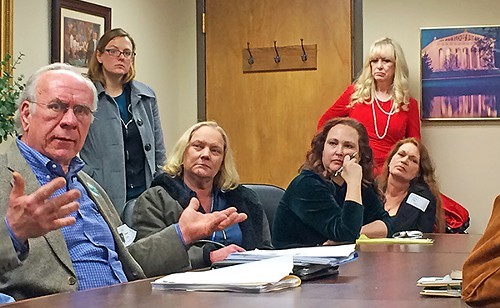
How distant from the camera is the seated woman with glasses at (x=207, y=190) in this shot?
10.8 feet

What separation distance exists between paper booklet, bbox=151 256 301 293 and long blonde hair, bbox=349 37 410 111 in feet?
12.0

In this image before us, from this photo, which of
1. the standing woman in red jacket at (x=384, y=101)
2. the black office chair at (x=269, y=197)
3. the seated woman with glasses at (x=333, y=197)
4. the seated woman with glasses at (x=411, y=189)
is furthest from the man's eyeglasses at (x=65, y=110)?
the standing woman in red jacket at (x=384, y=101)

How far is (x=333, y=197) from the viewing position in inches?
138

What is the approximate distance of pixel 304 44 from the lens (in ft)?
19.6

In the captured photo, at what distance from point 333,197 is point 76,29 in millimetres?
2266

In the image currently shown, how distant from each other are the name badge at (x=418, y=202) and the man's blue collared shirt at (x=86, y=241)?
2.21m

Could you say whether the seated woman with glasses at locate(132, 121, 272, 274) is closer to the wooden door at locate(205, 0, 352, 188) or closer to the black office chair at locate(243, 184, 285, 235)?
the black office chair at locate(243, 184, 285, 235)

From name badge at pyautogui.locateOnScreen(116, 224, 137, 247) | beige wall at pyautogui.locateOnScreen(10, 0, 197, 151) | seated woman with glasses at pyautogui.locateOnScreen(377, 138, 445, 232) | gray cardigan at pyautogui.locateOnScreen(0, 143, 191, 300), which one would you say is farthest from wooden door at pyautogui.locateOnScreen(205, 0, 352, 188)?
gray cardigan at pyautogui.locateOnScreen(0, 143, 191, 300)

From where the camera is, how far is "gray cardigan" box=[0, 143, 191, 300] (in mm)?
2057

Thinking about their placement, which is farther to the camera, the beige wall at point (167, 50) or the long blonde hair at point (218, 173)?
the beige wall at point (167, 50)

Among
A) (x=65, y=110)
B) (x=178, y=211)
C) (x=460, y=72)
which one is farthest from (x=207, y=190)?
(x=460, y=72)

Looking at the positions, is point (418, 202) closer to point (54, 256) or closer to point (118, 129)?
point (118, 129)

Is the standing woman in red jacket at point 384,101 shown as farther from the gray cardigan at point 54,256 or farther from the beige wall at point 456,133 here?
the gray cardigan at point 54,256

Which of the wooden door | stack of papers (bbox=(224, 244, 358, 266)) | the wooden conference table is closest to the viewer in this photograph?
the wooden conference table
